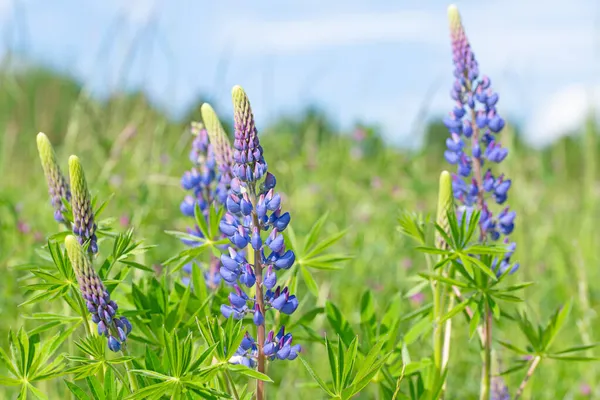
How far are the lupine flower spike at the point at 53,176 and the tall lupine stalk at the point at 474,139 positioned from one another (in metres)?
1.14

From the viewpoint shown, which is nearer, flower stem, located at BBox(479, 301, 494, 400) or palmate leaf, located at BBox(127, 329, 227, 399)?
palmate leaf, located at BBox(127, 329, 227, 399)

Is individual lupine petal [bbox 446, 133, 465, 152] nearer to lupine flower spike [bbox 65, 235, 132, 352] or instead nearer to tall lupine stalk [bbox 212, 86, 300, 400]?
tall lupine stalk [bbox 212, 86, 300, 400]

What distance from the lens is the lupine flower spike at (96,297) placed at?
154 centimetres

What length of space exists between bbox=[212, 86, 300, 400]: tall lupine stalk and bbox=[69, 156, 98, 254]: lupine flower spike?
356mm

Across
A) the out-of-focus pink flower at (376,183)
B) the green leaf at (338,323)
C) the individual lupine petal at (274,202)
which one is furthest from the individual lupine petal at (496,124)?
the out-of-focus pink flower at (376,183)

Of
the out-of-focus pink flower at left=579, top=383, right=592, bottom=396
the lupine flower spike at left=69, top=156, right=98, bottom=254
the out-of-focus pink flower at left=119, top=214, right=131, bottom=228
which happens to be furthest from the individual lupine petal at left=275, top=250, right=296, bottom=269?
the out-of-focus pink flower at left=119, top=214, right=131, bottom=228

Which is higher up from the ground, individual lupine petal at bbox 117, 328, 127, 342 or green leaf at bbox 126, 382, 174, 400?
individual lupine petal at bbox 117, 328, 127, 342

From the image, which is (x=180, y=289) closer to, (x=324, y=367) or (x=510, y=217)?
(x=510, y=217)

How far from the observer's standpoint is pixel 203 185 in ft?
7.83

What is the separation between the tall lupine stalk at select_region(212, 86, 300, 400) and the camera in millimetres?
1607

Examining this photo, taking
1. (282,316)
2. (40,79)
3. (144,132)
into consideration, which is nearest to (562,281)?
(282,316)

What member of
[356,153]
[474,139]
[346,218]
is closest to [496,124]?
[474,139]

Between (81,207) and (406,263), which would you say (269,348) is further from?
(406,263)

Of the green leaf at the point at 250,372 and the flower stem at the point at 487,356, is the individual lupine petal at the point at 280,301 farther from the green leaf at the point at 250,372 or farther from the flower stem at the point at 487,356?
the flower stem at the point at 487,356
